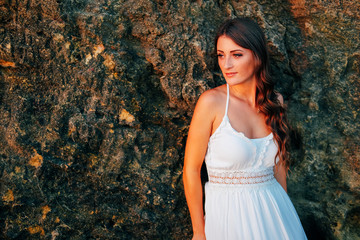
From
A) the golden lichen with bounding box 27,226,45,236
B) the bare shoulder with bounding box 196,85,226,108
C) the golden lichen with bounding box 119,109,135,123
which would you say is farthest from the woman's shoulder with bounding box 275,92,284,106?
the golden lichen with bounding box 27,226,45,236

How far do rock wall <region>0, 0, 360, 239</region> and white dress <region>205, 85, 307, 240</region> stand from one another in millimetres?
394

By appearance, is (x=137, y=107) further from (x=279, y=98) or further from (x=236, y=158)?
(x=279, y=98)

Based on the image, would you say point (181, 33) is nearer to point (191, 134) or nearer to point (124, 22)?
point (124, 22)

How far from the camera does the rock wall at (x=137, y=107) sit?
229cm

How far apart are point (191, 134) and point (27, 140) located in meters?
1.25

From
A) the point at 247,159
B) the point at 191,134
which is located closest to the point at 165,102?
the point at 191,134

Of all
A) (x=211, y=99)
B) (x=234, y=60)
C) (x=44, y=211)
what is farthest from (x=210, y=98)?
(x=44, y=211)

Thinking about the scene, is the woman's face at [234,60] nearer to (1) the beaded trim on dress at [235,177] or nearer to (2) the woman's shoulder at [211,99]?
(2) the woman's shoulder at [211,99]

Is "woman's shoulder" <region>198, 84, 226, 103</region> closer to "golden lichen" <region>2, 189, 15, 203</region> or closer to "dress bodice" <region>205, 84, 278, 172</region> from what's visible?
"dress bodice" <region>205, 84, 278, 172</region>

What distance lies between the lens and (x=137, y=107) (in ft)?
8.11

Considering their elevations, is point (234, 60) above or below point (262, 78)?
above

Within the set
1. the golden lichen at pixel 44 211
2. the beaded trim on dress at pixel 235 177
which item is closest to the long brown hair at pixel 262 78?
the beaded trim on dress at pixel 235 177

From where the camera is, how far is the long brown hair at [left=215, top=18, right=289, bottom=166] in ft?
7.78

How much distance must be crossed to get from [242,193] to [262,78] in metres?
0.99
